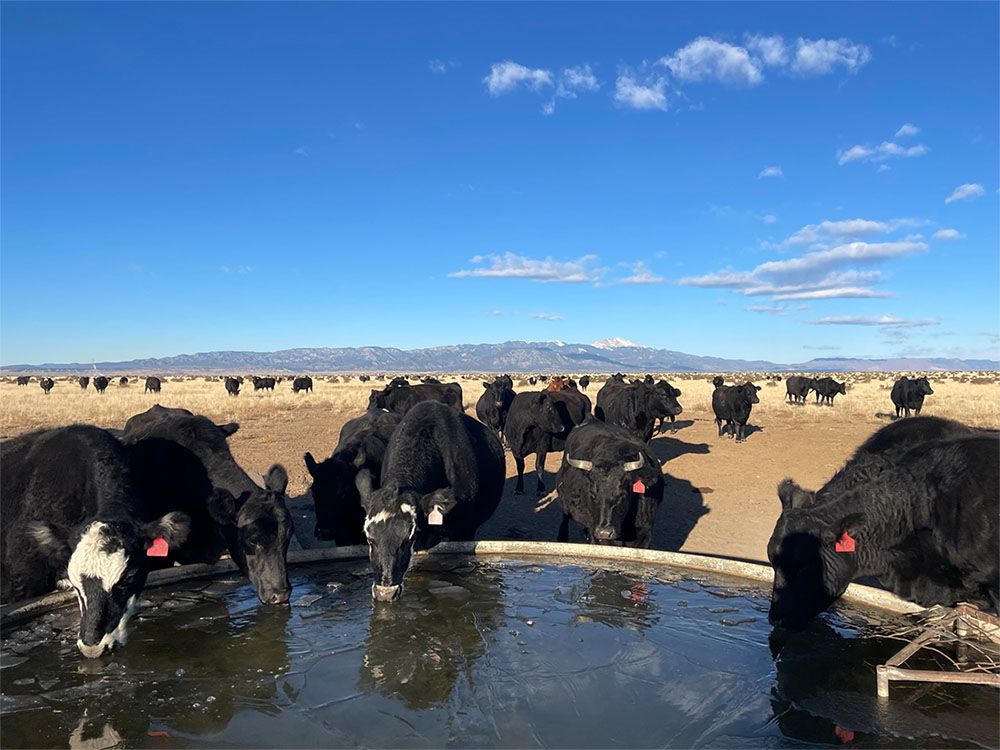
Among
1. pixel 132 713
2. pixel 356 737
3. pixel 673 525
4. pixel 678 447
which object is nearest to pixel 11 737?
pixel 132 713

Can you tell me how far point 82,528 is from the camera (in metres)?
5.09

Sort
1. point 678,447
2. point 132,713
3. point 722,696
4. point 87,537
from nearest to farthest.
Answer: point 132,713, point 722,696, point 87,537, point 678,447

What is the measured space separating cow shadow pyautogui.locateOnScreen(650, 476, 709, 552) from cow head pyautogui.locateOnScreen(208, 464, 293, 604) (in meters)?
5.84

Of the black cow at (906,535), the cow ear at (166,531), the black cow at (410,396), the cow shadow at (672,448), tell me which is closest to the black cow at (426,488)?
the cow ear at (166,531)

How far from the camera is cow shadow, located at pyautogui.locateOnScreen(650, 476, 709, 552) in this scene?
35.1 feet

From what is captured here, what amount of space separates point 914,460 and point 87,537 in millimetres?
6973

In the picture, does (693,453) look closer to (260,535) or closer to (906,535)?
(906,535)

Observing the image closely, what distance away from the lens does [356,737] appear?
4.04 m

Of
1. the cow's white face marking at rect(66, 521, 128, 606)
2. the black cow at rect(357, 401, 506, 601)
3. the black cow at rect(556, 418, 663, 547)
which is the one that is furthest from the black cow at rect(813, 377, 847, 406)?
the cow's white face marking at rect(66, 521, 128, 606)

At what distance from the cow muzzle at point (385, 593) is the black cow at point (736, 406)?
1911 centimetres

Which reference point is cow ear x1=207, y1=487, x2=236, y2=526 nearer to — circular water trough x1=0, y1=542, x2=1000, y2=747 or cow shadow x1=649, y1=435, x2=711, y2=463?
circular water trough x1=0, y1=542, x2=1000, y2=747

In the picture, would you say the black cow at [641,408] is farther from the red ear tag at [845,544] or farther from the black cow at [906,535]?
the red ear tag at [845,544]

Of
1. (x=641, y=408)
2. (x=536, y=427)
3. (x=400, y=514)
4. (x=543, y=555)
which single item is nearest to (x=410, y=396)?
A: (x=536, y=427)

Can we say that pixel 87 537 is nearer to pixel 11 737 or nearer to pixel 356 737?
pixel 11 737
